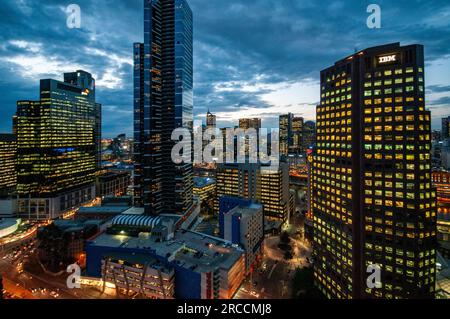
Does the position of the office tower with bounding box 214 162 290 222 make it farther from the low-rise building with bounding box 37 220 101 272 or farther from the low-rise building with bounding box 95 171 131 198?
the low-rise building with bounding box 95 171 131 198

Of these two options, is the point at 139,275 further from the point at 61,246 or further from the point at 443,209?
the point at 443,209

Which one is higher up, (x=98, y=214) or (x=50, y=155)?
(x=50, y=155)

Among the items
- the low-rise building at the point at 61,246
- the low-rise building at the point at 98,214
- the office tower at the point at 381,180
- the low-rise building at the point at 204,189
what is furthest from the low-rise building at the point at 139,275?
the low-rise building at the point at 204,189

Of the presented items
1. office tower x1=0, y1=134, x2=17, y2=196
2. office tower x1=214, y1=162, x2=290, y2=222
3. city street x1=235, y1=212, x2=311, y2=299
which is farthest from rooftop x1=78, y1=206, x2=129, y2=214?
office tower x1=0, y1=134, x2=17, y2=196

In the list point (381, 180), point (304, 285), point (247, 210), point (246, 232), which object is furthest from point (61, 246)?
point (381, 180)

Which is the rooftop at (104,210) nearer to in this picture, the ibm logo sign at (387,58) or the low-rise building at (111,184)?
the low-rise building at (111,184)

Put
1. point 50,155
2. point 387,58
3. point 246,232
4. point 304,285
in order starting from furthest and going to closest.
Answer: point 50,155 → point 246,232 → point 304,285 → point 387,58

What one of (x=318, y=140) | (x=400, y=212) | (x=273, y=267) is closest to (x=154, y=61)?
(x=318, y=140)
